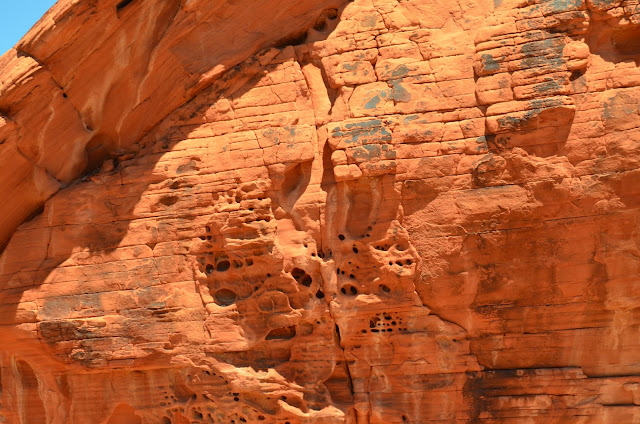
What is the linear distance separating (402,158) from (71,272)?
2.92 m

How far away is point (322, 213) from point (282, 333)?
104cm

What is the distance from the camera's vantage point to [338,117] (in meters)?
5.74

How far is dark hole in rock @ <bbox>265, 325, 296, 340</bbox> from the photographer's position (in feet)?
19.2

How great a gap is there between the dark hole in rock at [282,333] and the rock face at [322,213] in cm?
3

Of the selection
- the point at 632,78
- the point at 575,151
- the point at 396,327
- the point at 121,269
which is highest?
the point at 632,78

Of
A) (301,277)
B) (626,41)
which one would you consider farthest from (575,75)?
(301,277)

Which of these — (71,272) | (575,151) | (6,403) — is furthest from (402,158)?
(6,403)

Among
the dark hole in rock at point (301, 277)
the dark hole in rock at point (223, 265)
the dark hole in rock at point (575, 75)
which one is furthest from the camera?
the dark hole in rock at point (223, 265)

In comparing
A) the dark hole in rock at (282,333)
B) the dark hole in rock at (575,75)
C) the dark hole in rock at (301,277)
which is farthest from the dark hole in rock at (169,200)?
the dark hole in rock at (575,75)

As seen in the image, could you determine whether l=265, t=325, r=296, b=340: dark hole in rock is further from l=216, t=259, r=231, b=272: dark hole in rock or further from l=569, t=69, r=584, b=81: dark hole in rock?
l=569, t=69, r=584, b=81: dark hole in rock

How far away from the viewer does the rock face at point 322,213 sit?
A: 536 cm

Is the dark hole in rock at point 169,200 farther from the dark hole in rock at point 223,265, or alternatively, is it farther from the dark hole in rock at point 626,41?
the dark hole in rock at point 626,41

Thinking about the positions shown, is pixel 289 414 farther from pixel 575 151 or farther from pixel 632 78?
pixel 632 78

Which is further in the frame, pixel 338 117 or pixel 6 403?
pixel 6 403
